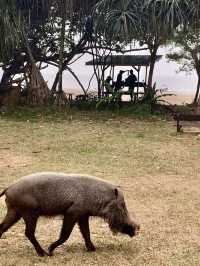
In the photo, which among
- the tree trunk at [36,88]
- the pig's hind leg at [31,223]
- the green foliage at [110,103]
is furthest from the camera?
the tree trunk at [36,88]

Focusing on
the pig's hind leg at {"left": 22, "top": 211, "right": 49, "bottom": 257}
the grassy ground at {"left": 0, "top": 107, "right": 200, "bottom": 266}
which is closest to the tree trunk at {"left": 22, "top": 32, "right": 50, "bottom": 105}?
the grassy ground at {"left": 0, "top": 107, "right": 200, "bottom": 266}

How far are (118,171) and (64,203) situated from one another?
4.20 m

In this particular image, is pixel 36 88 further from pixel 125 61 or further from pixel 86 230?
pixel 86 230

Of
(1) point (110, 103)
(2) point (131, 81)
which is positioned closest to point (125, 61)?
(2) point (131, 81)

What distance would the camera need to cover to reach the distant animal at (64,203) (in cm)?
504

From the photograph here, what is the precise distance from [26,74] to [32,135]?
7281 mm

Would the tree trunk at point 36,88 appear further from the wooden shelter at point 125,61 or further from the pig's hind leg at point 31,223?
the pig's hind leg at point 31,223

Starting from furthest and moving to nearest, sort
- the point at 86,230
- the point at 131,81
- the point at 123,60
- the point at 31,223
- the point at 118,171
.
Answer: the point at 123,60
the point at 131,81
the point at 118,171
the point at 86,230
the point at 31,223

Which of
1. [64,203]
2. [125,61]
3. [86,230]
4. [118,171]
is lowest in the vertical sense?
[118,171]

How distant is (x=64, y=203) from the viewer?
5082mm

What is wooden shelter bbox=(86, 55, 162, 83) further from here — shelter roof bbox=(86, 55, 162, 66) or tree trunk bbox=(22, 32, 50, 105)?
tree trunk bbox=(22, 32, 50, 105)

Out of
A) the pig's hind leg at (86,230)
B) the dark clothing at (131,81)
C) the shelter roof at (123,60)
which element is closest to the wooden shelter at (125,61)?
the shelter roof at (123,60)

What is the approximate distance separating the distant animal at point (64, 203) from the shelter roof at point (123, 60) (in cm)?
1593

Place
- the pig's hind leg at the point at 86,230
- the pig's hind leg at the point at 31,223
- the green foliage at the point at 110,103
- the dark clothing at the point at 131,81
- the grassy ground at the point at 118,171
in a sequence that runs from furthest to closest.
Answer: the dark clothing at the point at 131,81
the green foliage at the point at 110,103
the grassy ground at the point at 118,171
the pig's hind leg at the point at 86,230
the pig's hind leg at the point at 31,223
